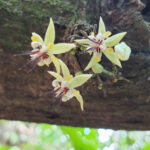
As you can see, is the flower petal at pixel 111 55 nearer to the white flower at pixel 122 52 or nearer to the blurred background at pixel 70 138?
the white flower at pixel 122 52

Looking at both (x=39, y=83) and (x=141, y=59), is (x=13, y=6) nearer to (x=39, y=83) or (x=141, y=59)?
(x=39, y=83)

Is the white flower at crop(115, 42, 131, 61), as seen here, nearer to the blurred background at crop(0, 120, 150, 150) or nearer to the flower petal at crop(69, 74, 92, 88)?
the flower petal at crop(69, 74, 92, 88)

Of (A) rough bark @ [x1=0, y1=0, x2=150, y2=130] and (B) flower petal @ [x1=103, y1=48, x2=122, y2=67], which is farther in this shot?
(A) rough bark @ [x1=0, y1=0, x2=150, y2=130]

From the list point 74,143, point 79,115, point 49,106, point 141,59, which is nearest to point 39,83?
point 49,106

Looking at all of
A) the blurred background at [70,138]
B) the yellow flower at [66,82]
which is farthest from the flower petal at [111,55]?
the blurred background at [70,138]

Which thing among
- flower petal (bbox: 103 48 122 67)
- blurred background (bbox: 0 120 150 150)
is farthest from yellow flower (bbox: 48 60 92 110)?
blurred background (bbox: 0 120 150 150)

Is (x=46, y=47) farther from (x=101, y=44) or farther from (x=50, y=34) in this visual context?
(x=101, y=44)

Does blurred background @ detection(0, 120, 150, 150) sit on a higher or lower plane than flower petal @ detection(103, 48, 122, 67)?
lower
